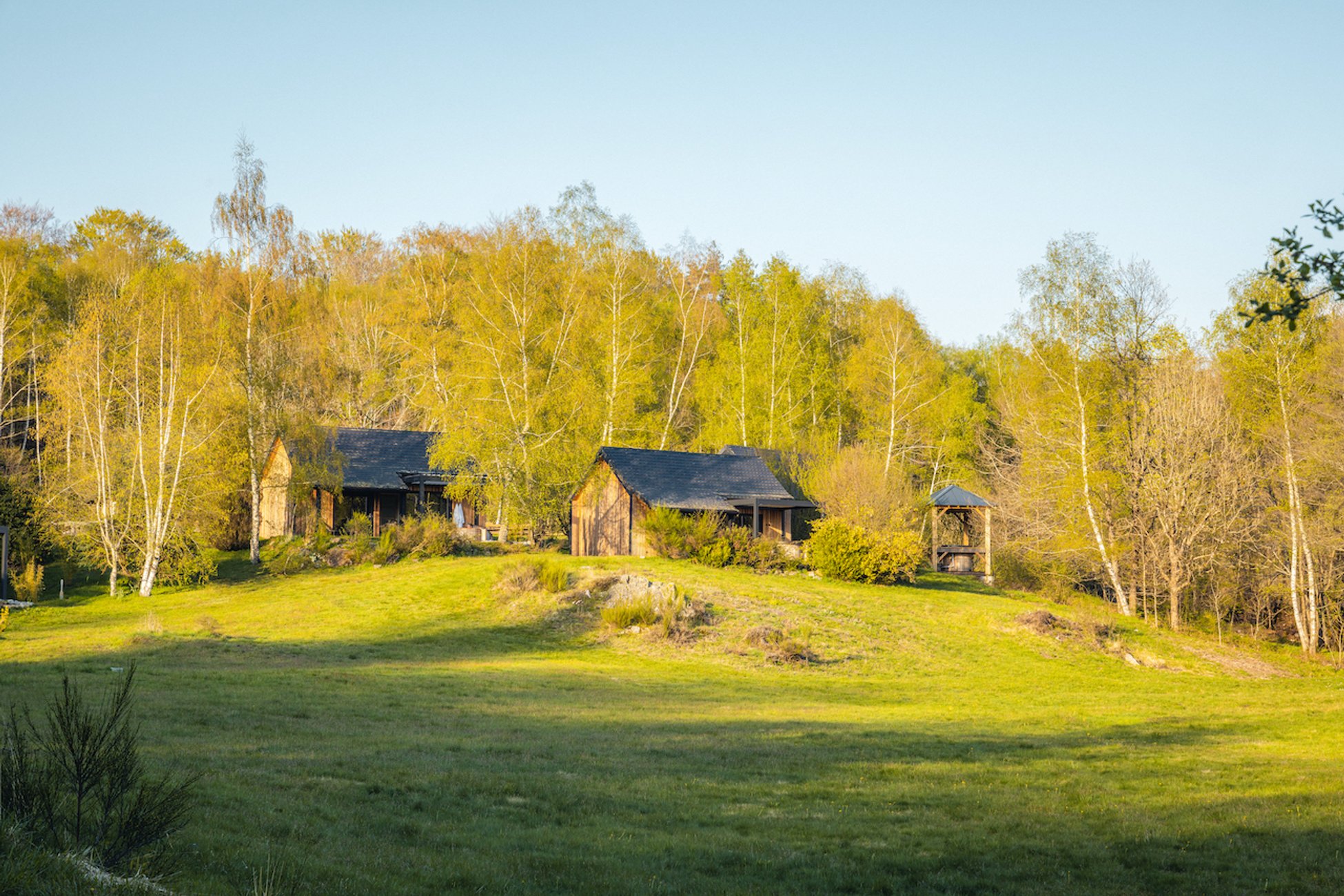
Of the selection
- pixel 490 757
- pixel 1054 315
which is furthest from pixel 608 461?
pixel 490 757

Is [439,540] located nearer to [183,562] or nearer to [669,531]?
[183,562]

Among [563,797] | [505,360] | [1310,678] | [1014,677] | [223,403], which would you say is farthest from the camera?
[505,360]

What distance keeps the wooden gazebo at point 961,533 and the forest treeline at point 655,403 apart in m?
1.04

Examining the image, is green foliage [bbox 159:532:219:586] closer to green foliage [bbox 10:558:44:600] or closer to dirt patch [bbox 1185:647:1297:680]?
green foliage [bbox 10:558:44:600]

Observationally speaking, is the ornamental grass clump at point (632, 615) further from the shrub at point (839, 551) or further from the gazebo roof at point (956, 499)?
the gazebo roof at point (956, 499)

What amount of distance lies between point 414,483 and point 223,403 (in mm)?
12290

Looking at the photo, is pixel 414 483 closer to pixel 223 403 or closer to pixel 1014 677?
pixel 223 403

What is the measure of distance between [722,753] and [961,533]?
3965 centimetres

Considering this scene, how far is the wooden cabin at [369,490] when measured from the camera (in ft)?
158

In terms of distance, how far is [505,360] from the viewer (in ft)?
140

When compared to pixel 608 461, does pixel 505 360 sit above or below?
above

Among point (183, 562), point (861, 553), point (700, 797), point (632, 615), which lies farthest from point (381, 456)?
point (700, 797)

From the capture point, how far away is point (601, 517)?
4100 cm

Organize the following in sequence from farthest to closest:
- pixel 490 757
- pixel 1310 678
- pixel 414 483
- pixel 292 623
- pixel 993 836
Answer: pixel 414 483 < pixel 292 623 < pixel 1310 678 < pixel 490 757 < pixel 993 836
